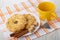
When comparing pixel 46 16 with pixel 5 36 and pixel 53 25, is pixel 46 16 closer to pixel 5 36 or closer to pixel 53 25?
pixel 53 25

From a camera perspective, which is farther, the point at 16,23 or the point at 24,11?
the point at 24,11

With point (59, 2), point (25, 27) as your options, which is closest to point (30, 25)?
point (25, 27)

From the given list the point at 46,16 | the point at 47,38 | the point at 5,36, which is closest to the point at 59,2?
the point at 46,16

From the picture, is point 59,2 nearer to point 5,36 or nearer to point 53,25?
point 53,25

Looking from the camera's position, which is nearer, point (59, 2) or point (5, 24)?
point (5, 24)

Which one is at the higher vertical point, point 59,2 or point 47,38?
point 59,2

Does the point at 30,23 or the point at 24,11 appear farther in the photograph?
the point at 24,11

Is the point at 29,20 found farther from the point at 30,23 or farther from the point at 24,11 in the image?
the point at 24,11

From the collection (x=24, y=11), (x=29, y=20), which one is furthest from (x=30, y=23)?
(x=24, y=11)
